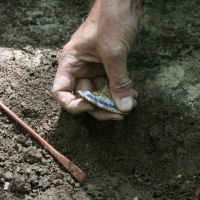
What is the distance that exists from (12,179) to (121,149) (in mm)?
637

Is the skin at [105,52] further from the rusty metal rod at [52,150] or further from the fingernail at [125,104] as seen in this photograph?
the rusty metal rod at [52,150]

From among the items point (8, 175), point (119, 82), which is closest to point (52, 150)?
point (8, 175)

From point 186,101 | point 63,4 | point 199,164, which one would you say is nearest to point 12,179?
point 199,164

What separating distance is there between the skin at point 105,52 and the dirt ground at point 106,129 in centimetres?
19

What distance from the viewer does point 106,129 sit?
1952 millimetres

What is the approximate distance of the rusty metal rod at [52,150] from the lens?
5.69ft

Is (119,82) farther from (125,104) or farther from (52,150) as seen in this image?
(52,150)

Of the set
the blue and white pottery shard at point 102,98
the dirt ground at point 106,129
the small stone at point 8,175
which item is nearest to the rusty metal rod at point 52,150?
the dirt ground at point 106,129

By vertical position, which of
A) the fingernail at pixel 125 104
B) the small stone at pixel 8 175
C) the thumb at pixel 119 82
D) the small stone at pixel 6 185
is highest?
the thumb at pixel 119 82

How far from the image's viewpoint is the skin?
1.68 metres

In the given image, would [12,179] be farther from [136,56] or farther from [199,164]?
[136,56]

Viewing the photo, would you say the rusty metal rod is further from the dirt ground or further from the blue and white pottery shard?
the blue and white pottery shard

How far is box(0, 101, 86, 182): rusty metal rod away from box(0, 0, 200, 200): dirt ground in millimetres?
33

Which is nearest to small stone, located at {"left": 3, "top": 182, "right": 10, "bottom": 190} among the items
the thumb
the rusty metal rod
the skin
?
the rusty metal rod
